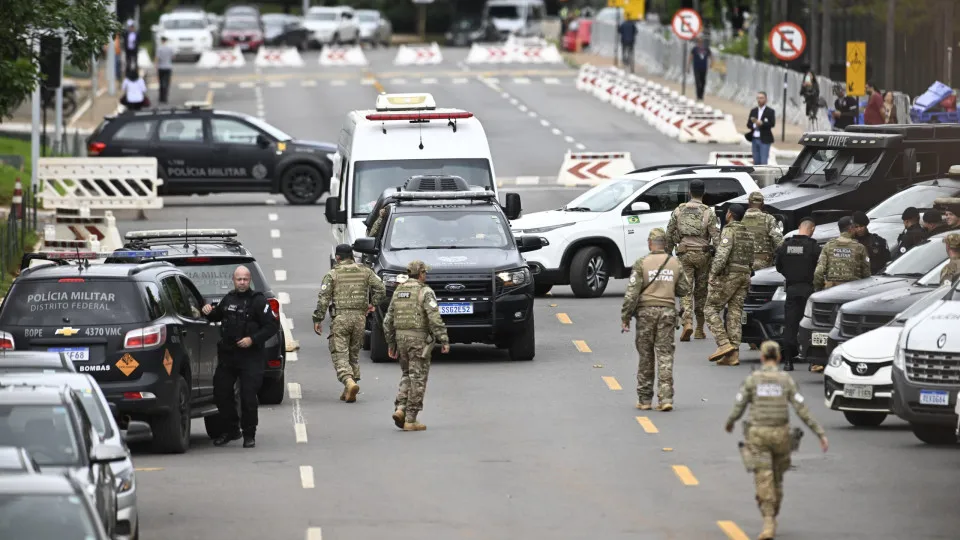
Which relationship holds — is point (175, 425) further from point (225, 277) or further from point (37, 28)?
point (37, 28)

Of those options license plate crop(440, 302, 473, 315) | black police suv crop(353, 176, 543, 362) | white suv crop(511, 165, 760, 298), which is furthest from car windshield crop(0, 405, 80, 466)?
white suv crop(511, 165, 760, 298)

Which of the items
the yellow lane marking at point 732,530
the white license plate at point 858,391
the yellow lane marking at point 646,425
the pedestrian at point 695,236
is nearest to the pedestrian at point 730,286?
the pedestrian at point 695,236

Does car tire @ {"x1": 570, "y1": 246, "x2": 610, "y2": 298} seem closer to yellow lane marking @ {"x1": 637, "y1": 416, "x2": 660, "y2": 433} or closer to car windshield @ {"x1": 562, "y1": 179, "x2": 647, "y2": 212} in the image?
car windshield @ {"x1": 562, "y1": 179, "x2": 647, "y2": 212}

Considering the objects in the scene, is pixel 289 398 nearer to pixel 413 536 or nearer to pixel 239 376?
pixel 239 376

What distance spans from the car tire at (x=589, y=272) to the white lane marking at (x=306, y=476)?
464 inches

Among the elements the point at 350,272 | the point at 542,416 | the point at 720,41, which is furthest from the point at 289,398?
the point at 720,41

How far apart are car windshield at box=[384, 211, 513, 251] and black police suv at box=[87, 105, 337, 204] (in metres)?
15.1

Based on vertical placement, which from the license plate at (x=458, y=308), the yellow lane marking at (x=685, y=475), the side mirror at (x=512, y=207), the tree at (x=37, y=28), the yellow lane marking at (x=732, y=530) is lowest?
the yellow lane marking at (x=732, y=530)

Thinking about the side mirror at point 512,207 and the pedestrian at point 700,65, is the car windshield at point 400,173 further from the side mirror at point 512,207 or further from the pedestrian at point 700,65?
the pedestrian at point 700,65

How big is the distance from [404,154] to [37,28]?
5.21 metres

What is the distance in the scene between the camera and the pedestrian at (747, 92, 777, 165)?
40688 millimetres

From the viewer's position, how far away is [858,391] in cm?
1862

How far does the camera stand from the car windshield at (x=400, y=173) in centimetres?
2688

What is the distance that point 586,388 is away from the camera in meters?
21.5
